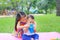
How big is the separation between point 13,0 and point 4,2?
0.29 meters

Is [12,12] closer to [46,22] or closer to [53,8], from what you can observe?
[46,22]

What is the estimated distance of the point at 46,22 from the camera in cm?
547

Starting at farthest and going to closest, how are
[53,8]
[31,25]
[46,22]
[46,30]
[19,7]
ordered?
[53,8] < [46,22] < [46,30] < [19,7] < [31,25]

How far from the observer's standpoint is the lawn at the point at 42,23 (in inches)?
200

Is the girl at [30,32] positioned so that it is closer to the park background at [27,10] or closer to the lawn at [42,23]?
the park background at [27,10]

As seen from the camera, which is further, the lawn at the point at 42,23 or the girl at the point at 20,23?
the lawn at the point at 42,23

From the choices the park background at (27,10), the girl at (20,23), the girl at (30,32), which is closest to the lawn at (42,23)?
the park background at (27,10)

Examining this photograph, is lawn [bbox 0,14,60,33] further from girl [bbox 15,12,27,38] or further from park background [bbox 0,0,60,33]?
girl [bbox 15,12,27,38]

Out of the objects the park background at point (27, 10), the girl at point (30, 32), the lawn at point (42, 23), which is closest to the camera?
the girl at point (30, 32)

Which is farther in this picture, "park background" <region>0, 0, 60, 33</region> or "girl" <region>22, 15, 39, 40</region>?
"park background" <region>0, 0, 60, 33</region>

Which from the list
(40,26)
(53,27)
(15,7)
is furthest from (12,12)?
(53,27)

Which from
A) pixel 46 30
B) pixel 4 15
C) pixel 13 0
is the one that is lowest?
pixel 46 30

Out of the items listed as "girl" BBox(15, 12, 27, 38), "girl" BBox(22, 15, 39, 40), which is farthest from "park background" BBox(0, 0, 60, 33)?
"girl" BBox(22, 15, 39, 40)

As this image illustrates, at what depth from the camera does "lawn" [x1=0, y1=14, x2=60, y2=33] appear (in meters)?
5.07
